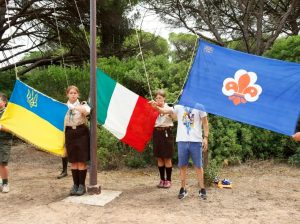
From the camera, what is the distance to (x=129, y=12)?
11922 mm

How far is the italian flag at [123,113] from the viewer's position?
6031 mm

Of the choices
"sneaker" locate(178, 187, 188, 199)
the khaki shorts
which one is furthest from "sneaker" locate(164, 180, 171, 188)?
the khaki shorts

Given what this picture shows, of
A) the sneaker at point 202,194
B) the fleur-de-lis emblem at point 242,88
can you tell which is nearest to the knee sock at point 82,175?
the sneaker at point 202,194

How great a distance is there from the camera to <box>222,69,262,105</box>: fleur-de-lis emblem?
5250 millimetres

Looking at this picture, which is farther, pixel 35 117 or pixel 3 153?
pixel 3 153

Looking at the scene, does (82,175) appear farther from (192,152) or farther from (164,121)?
(192,152)

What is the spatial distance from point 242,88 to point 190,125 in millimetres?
805

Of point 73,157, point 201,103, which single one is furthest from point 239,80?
point 73,157

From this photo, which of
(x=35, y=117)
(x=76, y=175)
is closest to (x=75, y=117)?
(x=35, y=117)

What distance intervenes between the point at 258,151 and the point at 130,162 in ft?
8.54

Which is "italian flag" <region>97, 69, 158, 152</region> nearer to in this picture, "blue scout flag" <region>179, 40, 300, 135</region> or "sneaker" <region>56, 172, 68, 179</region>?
"blue scout flag" <region>179, 40, 300, 135</region>

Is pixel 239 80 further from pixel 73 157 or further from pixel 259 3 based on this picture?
pixel 259 3

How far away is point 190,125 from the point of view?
18.1ft

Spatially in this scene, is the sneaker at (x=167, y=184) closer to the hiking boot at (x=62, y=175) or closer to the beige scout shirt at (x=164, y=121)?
the beige scout shirt at (x=164, y=121)
